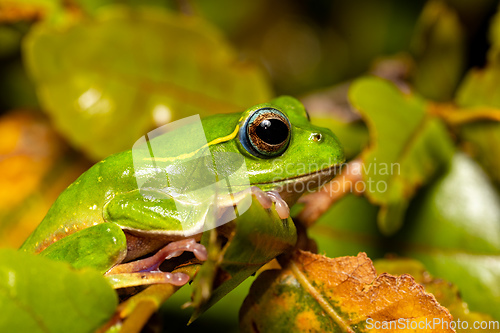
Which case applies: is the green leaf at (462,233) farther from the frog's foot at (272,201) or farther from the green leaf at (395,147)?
the frog's foot at (272,201)

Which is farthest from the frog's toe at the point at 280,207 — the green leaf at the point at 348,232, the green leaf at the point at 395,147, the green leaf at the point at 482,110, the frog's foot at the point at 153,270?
the green leaf at the point at 482,110

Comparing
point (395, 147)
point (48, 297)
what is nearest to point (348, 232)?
point (395, 147)

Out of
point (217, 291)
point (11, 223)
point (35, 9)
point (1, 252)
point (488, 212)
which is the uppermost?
point (35, 9)

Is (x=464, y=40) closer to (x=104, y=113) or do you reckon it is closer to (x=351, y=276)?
(x=351, y=276)

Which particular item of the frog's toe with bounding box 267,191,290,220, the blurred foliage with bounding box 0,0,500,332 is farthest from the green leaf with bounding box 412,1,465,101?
the frog's toe with bounding box 267,191,290,220

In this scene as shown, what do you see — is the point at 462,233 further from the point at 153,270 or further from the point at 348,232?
the point at 153,270

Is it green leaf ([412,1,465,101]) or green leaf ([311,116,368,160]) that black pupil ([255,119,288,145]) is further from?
green leaf ([412,1,465,101])

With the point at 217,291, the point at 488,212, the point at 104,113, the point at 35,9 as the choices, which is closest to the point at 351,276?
the point at 217,291
